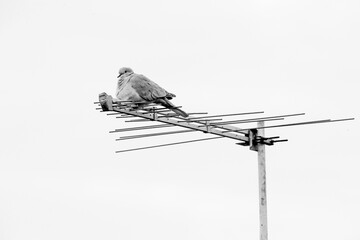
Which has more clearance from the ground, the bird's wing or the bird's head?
the bird's head

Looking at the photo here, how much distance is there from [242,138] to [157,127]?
125 cm

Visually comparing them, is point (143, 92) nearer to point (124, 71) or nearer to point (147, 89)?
point (147, 89)

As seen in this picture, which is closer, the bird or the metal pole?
the metal pole

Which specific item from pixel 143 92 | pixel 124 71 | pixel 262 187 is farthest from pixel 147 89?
pixel 262 187

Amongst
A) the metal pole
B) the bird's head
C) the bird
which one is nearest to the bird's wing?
the bird

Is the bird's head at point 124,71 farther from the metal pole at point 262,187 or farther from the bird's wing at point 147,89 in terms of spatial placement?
the metal pole at point 262,187

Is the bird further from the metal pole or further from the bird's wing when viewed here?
the metal pole

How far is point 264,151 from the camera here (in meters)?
11.7

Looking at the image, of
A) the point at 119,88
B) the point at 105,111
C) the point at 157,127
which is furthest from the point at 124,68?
the point at 105,111

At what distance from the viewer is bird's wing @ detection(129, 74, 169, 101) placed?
13674mm

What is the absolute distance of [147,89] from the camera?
13.7 meters

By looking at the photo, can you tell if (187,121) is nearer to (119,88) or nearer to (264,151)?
(264,151)

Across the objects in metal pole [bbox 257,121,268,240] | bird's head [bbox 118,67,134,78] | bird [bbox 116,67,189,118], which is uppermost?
bird's head [bbox 118,67,134,78]

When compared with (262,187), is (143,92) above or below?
above
